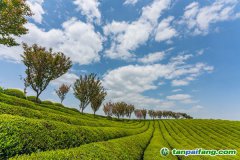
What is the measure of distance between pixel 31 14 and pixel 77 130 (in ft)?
82.9

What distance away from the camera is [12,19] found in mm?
31625

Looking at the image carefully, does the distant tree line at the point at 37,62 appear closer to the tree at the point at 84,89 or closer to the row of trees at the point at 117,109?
the tree at the point at 84,89

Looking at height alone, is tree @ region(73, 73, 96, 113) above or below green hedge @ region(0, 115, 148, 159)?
above

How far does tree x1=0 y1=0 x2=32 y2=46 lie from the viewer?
99.4ft

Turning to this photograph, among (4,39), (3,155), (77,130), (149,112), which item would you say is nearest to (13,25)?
(4,39)

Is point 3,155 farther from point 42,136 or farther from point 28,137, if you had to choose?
point 42,136

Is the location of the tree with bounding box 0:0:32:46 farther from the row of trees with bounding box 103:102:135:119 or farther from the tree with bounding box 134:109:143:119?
the tree with bounding box 134:109:143:119

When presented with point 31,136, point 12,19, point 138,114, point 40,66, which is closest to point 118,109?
point 138,114

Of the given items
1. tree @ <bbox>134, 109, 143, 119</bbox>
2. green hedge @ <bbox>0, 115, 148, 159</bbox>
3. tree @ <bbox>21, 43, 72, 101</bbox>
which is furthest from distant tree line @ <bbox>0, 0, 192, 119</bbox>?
tree @ <bbox>134, 109, 143, 119</bbox>

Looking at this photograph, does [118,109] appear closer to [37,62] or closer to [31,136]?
[37,62]

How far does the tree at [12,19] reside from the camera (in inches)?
1193

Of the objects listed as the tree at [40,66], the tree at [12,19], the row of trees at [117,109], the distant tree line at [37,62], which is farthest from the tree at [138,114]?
the tree at [12,19]

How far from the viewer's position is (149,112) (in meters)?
190

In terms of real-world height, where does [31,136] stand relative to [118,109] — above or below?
below
